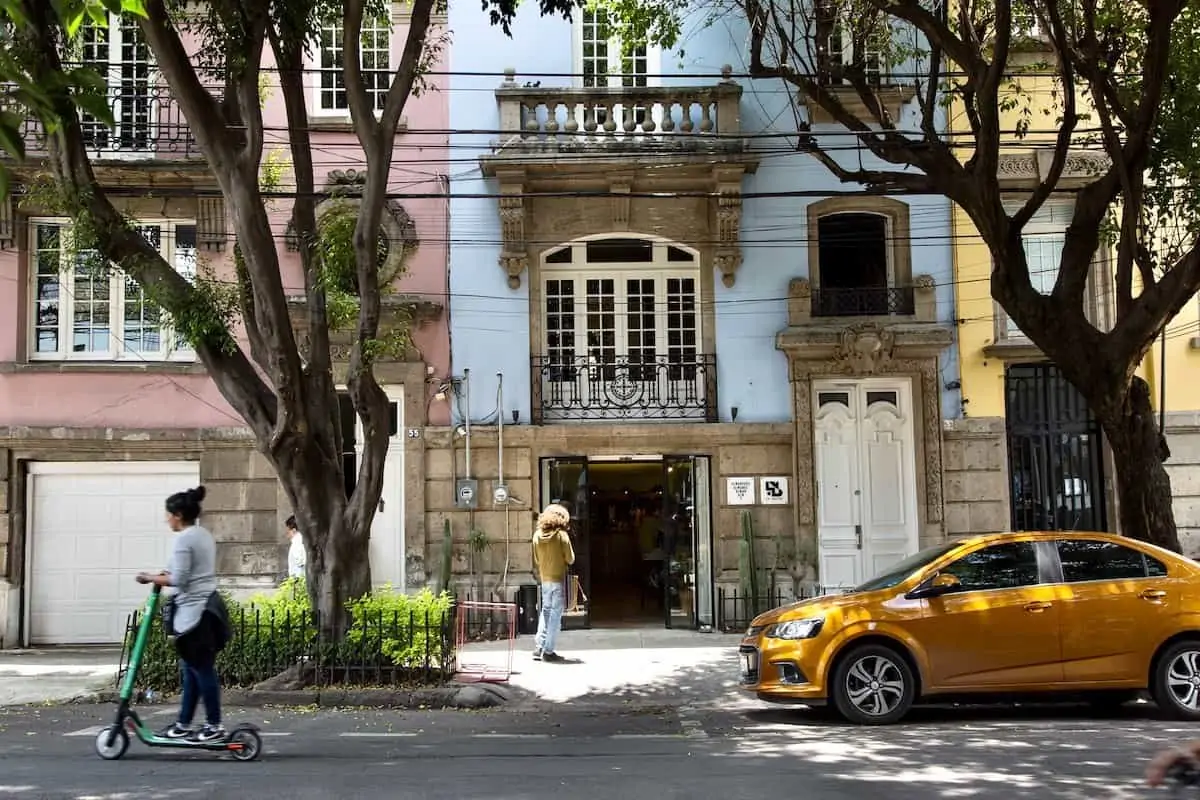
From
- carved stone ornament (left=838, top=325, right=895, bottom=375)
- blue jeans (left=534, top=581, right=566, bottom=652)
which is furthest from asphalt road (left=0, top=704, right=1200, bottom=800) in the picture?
carved stone ornament (left=838, top=325, right=895, bottom=375)

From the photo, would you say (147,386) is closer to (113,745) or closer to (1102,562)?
(113,745)

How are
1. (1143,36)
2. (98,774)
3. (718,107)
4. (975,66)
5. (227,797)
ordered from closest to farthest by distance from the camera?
(227,797)
(98,774)
(975,66)
(1143,36)
(718,107)

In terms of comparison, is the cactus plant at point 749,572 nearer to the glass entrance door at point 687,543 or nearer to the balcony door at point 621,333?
the glass entrance door at point 687,543

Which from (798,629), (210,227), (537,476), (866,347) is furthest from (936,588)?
(210,227)

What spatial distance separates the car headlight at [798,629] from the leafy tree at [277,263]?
408 centimetres

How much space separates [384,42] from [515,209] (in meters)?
3.21

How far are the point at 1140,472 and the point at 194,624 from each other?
9.10m

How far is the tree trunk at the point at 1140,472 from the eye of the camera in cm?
1092

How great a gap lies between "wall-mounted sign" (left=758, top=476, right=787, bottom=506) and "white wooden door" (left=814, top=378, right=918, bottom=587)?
1.60ft

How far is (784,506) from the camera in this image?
15109 mm

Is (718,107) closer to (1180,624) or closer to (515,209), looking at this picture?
(515,209)

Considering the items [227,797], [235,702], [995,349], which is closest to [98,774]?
[227,797]

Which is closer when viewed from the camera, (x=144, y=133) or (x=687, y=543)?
(x=144, y=133)

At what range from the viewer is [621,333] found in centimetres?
1536
